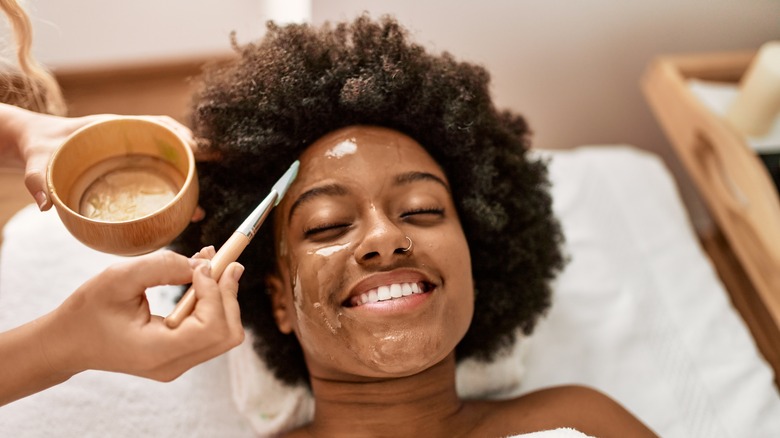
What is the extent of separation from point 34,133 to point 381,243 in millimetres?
563

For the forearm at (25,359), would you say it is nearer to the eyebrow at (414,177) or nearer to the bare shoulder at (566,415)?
the eyebrow at (414,177)

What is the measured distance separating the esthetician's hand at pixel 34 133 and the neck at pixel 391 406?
1.28ft

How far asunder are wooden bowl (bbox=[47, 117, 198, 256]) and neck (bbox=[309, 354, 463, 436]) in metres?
0.41

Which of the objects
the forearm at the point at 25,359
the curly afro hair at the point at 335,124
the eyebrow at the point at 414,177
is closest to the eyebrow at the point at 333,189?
Result: the eyebrow at the point at 414,177

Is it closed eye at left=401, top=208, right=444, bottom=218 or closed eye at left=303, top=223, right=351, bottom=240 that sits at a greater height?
closed eye at left=401, top=208, right=444, bottom=218

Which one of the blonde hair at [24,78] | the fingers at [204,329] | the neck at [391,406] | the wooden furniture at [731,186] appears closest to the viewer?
the fingers at [204,329]

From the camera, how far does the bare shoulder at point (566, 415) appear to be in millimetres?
1187

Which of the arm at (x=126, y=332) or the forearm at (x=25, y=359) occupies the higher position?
the arm at (x=126, y=332)

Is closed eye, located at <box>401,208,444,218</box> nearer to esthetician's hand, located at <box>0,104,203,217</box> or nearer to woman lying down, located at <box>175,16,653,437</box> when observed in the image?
woman lying down, located at <box>175,16,653,437</box>

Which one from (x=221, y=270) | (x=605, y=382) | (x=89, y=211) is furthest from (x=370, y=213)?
(x=605, y=382)

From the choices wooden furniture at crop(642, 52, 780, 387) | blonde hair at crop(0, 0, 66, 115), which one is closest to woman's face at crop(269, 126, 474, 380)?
blonde hair at crop(0, 0, 66, 115)

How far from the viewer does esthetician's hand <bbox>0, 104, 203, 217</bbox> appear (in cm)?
106

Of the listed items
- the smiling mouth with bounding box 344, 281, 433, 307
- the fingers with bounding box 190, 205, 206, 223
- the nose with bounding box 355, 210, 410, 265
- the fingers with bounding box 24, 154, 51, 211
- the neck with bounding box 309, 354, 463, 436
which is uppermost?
the nose with bounding box 355, 210, 410, 265

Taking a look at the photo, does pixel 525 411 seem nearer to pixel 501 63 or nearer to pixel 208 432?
pixel 208 432
